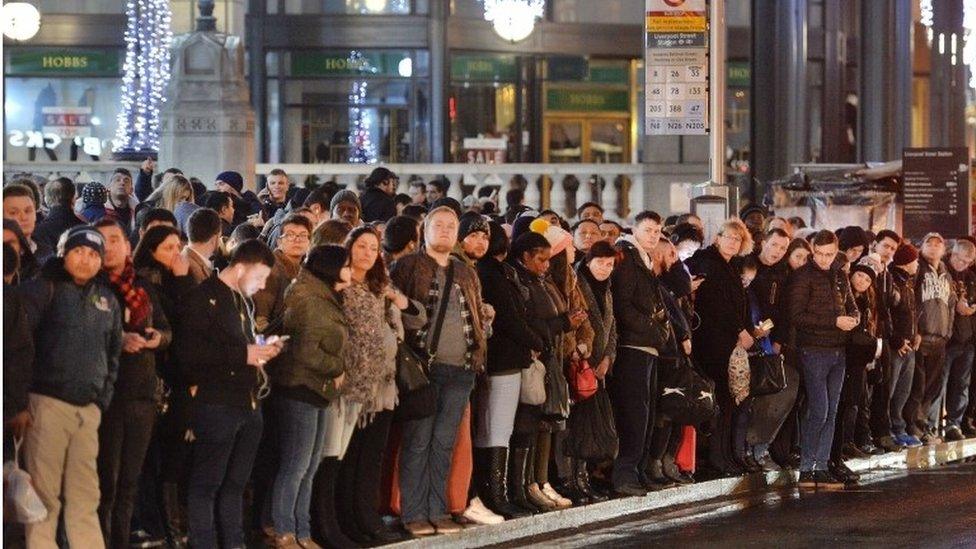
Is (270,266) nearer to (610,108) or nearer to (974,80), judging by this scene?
(610,108)

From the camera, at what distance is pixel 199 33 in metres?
25.2

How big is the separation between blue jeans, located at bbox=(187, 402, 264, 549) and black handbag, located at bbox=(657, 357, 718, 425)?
4710 mm

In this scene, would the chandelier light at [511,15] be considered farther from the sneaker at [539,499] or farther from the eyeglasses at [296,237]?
the eyeglasses at [296,237]

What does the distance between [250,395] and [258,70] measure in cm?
2854

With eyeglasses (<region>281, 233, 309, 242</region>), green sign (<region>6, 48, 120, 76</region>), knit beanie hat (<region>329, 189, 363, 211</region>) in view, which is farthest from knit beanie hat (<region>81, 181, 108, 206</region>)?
green sign (<region>6, 48, 120, 76</region>)

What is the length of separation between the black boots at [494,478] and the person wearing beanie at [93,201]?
3910mm

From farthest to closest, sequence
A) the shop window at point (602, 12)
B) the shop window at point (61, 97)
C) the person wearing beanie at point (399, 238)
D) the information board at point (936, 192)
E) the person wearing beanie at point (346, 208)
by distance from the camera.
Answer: the shop window at point (602, 12)
the shop window at point (61, 97)
the information board at point (936, 192)
the person wearing beanie at point (346, 208)
the person wearing beanie at point (399, 238)

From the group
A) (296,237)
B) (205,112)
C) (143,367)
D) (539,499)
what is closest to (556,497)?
(539,499)

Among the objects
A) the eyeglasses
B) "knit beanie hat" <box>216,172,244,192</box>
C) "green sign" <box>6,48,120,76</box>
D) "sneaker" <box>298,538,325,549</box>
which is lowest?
"sneaker" <box>298,538,325,549</box>

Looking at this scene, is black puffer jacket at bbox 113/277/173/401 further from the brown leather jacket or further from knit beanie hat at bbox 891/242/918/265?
knit beanie hat at bbox 891/242/918/265

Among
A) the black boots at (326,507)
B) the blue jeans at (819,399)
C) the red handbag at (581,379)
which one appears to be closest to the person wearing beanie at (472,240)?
the red handbag at (581,379)

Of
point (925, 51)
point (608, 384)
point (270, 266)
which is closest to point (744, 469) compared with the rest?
point (608, 384)

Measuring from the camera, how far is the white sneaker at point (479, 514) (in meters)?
13.7

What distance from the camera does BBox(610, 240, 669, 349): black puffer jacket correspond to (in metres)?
15.4
